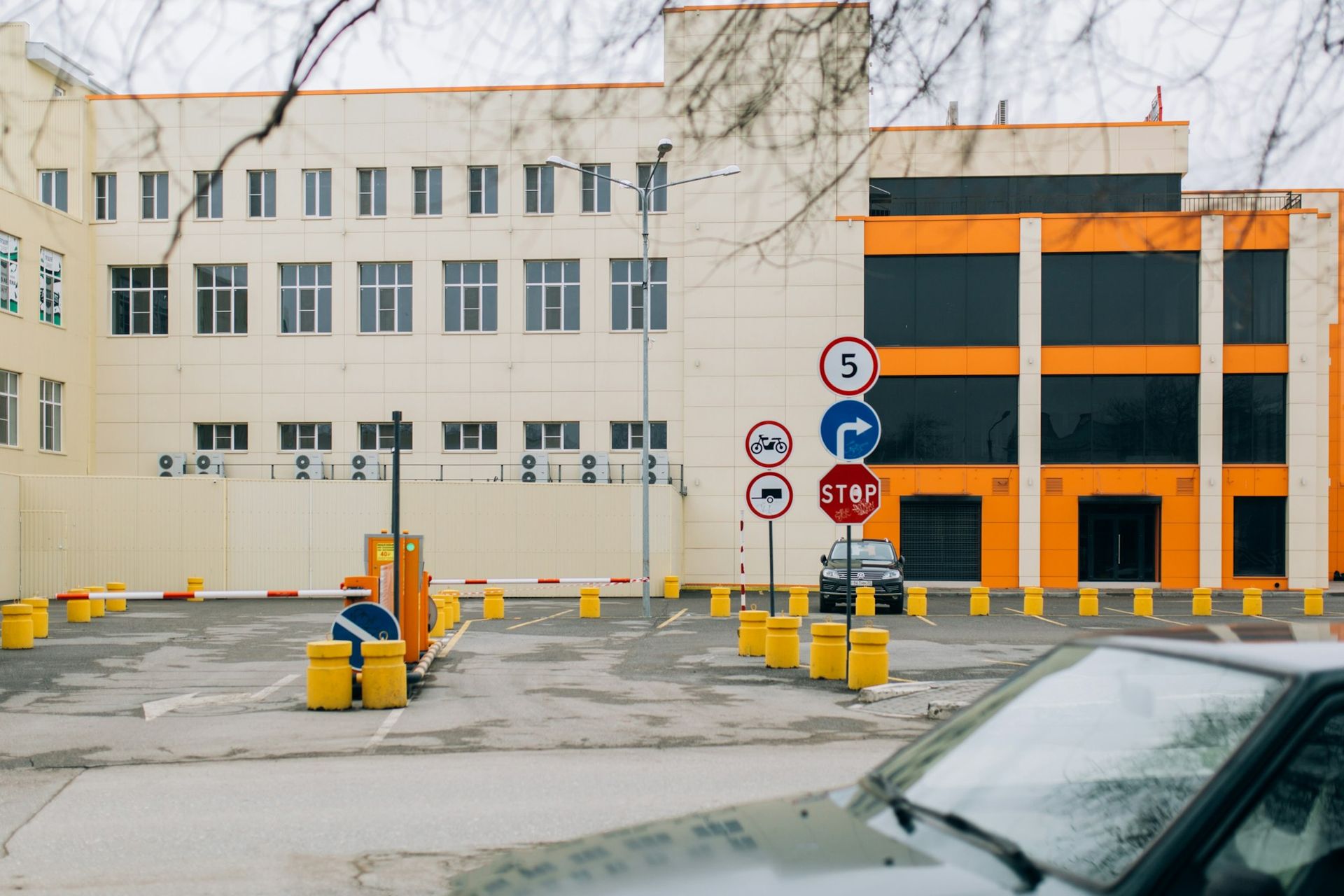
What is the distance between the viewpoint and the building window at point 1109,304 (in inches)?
1598

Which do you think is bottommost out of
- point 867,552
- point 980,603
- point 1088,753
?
point 980,603

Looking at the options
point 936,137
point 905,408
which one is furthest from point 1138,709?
point 905,408

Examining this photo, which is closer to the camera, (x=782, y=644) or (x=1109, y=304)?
(x=782, y=644)

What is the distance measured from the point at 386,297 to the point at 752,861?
133ft

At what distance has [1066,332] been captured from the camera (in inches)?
1618

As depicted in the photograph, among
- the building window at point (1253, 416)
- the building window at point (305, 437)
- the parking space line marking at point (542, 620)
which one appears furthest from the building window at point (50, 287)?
the building window at point (1253, 416)

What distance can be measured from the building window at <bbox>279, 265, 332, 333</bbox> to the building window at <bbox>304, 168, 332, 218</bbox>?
1.74 m

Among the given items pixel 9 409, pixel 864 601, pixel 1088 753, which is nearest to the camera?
pixel 1088 753

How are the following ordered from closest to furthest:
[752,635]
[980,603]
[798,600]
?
[752,635] → [798,600] → [980,603]

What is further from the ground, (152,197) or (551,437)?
(152,197)

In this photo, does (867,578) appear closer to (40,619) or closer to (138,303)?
(40,619)

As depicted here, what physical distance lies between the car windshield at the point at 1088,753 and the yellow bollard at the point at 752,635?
13.8m

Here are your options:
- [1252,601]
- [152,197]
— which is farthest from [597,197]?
[1252,601]

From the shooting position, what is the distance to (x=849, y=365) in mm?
13102
